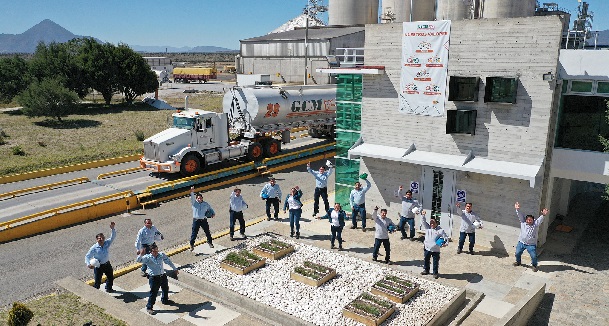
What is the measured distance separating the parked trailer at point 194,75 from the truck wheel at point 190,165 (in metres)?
72.3

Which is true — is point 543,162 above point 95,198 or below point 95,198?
above

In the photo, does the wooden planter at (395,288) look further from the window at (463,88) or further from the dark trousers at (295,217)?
the window at (463,88)

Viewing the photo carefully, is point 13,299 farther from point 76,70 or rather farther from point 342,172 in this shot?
point 76,70

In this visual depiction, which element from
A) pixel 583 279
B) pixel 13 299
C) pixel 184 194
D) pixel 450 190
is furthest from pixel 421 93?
pixel 13 299

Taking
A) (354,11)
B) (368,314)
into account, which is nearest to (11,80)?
(354,11)

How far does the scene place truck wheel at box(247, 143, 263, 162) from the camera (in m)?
25.4

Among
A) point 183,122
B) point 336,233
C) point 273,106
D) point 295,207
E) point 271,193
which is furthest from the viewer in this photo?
point 273,106

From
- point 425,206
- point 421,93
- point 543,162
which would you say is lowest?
point 425,206

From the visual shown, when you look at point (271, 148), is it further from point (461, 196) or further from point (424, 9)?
point (424, 9)

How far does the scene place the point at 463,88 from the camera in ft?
47.0

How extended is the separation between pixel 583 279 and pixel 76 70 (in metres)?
49.7

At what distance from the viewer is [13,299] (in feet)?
38.7

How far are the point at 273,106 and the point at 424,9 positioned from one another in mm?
16269

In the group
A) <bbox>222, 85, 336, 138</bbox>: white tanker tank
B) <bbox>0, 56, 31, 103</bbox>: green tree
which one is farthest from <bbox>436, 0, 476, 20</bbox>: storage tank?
<bbox>0, 56, 31, 103</bbox>: green tree
